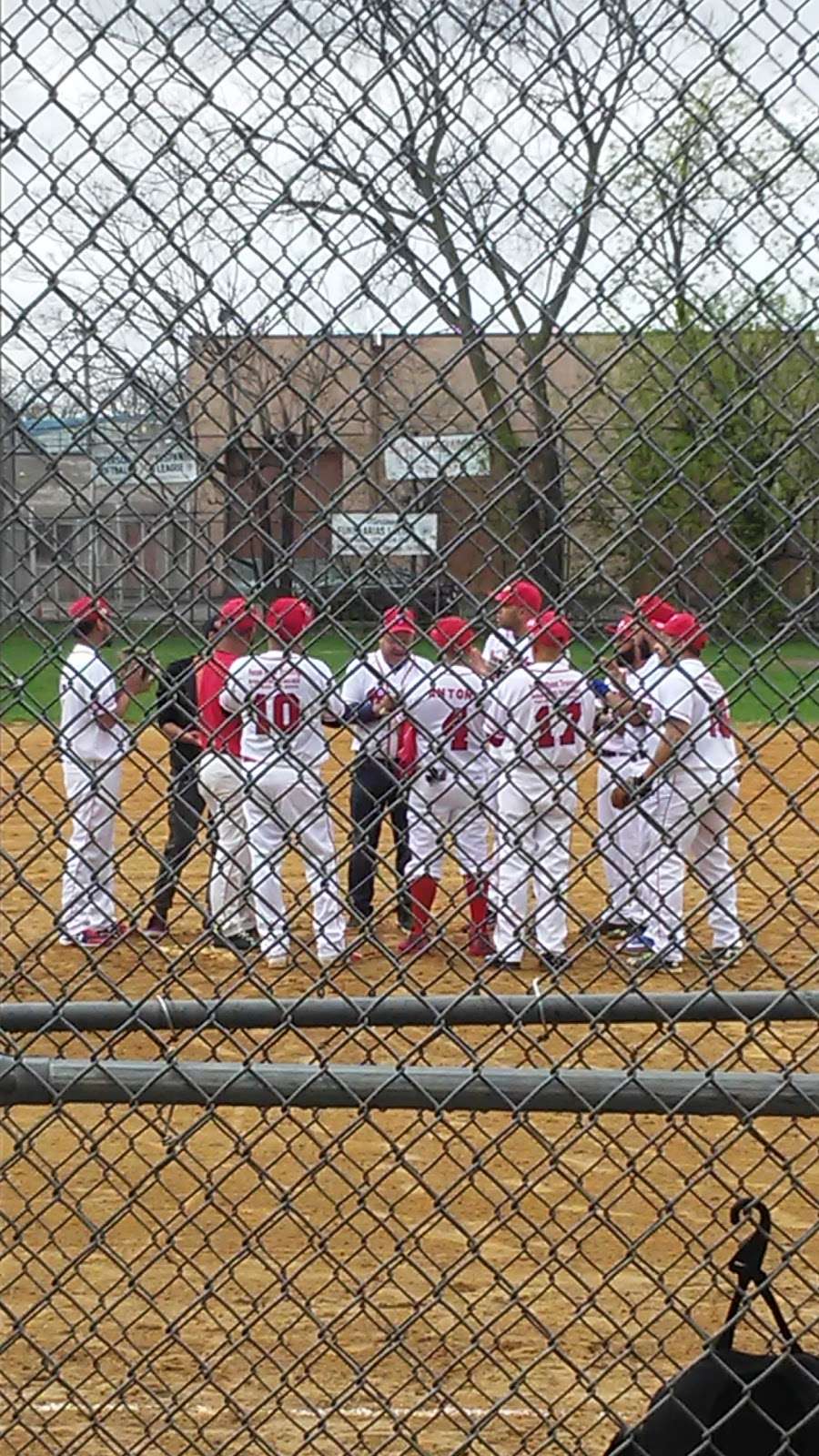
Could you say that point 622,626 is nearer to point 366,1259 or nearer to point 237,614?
point 237,614

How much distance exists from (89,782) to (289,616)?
1.66ft

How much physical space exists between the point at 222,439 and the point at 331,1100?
115 cm

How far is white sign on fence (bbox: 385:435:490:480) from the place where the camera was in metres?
2.96

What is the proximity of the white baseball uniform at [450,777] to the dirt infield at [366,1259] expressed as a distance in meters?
0.32

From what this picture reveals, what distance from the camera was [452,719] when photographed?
13.8 ft

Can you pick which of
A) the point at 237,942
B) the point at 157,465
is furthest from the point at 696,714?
the point at 157,465

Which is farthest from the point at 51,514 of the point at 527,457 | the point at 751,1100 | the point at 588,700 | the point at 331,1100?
the point at 588,700

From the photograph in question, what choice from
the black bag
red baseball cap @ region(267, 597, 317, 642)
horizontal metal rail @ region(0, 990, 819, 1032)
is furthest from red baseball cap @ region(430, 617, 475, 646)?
A: the black bag

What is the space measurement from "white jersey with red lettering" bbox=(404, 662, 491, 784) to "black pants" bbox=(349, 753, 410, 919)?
4.6 inches

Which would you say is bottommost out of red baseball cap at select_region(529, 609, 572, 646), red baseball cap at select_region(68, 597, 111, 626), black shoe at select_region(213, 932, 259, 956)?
black shoe at select_region(213, 932, 259, 956)

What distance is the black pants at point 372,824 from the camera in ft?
12.0

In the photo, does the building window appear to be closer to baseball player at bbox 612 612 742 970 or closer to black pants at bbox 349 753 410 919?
black pants at bbox 349 753 410 919

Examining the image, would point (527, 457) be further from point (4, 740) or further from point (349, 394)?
point (4, 740)

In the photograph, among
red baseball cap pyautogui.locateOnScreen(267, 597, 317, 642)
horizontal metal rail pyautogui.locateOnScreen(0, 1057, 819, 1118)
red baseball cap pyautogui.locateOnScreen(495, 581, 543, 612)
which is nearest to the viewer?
horizontal metal rail pyautogui.locateOnScreen(0, 1057, 819, 1118)
